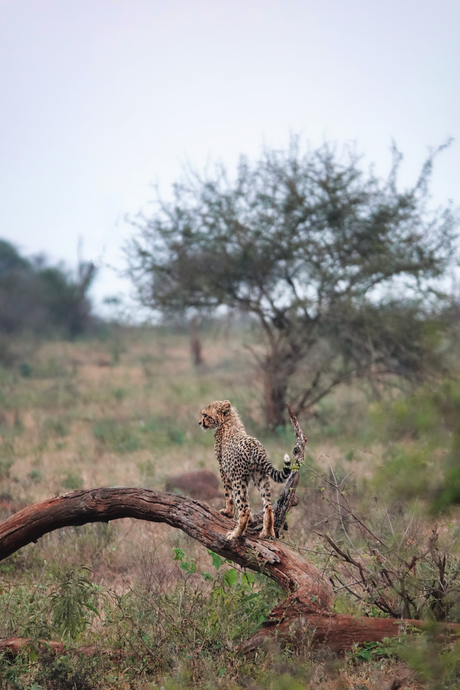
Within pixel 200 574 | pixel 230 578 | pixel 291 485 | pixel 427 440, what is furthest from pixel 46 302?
pixel 427 440

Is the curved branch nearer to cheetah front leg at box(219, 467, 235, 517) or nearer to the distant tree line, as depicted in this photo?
cheetah front leg at box(219, 467, 235, 517)

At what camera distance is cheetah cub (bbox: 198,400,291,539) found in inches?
167

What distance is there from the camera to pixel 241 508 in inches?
167

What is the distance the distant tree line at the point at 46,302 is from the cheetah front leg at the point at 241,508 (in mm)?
30468

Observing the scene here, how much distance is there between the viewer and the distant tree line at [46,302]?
34438 mm

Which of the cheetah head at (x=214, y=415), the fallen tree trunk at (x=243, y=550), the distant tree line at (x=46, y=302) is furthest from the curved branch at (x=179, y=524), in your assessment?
the distant tree line at (x=46, y=302)

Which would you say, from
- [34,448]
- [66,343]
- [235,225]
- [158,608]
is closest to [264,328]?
[235,225]

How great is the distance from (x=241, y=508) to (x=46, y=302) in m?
35.3

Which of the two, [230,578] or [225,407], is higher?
[225,407]

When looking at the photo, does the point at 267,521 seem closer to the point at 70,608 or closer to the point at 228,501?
the point at 228,501

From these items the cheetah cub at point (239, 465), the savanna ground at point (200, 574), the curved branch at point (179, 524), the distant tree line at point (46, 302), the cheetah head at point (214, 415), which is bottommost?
the savanna ground at point (200, 574)

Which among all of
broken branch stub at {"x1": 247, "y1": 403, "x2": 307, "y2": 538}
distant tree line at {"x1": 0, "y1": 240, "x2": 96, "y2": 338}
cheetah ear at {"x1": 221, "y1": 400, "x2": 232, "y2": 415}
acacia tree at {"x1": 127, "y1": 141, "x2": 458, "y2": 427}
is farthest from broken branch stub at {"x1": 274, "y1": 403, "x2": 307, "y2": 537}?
distant tree line at {"x1": 0, "y1": 240, "x2": 96, "y2": 338}

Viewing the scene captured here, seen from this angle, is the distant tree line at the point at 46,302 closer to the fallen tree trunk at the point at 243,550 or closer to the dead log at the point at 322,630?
the fallen tree trunk at the point at 243,550

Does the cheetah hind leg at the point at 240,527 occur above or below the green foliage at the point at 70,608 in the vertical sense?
above
